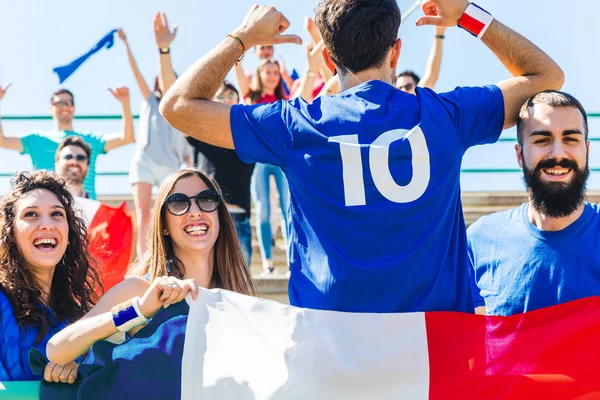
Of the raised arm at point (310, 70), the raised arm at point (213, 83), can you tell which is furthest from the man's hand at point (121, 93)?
the raised arm at point (213, 83)

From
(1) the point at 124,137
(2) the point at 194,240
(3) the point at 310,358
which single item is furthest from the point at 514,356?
(1) the point at 124,137

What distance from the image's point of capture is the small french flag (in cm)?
336

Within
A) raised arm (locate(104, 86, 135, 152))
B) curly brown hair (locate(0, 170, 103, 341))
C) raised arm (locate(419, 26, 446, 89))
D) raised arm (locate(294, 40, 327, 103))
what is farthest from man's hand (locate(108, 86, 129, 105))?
curly brown hair (locate(0, 170, 103, 341))

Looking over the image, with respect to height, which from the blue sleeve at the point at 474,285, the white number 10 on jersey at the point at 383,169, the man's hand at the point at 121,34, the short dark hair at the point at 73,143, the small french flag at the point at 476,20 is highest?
the man's hand at the point at 121,34

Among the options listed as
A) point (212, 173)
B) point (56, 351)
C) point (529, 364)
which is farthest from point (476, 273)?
point (212, 173)

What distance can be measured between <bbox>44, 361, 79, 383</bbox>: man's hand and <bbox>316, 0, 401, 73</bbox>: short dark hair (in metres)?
1.51

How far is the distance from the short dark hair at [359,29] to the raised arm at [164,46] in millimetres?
4580

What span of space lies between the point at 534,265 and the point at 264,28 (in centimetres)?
142

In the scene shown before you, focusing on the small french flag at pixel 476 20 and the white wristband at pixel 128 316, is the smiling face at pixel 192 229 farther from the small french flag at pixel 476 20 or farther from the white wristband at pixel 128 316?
the small french flag at pixel 476 20

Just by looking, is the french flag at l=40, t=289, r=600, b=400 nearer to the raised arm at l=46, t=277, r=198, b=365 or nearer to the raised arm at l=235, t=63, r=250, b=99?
the raised arm at l=46, t=277, r=198, b=365

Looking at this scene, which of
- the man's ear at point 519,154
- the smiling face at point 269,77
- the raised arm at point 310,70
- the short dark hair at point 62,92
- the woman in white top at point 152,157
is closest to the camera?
the man's ear at point 519,154

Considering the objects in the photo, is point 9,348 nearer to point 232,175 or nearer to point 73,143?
point 232,175

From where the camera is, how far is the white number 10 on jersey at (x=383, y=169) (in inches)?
118

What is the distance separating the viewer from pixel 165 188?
4.27m
